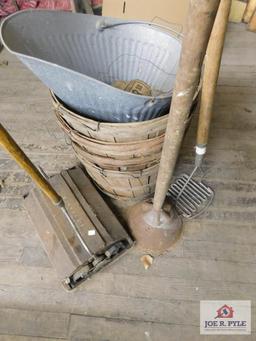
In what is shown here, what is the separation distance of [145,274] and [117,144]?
473mm

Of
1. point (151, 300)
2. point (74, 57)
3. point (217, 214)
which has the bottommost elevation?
point (151, 300)

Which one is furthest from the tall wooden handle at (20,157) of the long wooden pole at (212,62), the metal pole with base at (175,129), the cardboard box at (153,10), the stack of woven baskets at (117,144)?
the cardboard box at (153,10)

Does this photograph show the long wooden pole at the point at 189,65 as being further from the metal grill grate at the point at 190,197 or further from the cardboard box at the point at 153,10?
the cardboard box at the point at 153,10

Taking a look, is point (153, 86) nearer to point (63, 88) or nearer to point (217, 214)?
point (63, 88)

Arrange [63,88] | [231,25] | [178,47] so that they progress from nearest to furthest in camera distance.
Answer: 1. [63,88]
2. [178,47]
3. [231,25]

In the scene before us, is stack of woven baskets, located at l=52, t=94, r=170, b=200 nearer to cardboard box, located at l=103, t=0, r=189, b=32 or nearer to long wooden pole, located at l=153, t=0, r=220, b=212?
long wooden pole, located at l=153, t=0, r=220, b=212

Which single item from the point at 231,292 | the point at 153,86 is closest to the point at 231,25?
the point at 153,86

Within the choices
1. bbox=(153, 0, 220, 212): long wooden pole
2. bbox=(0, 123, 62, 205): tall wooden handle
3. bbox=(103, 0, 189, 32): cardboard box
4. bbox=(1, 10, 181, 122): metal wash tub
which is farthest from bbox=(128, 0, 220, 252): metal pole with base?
bbox=(103, 0, 189, 32): cardboard box

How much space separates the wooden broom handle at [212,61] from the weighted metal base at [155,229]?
1.09 ft

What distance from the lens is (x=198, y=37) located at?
1.35 ft

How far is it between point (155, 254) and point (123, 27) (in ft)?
2.37

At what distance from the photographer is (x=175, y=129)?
0.57 m

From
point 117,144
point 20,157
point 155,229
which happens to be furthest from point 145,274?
point 20,157

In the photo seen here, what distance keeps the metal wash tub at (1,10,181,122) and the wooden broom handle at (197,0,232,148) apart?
A: 88 mm
